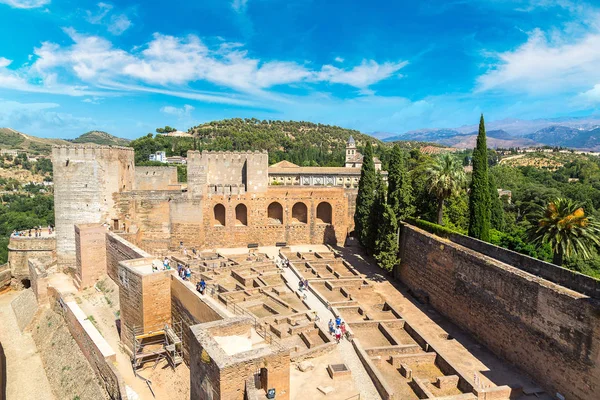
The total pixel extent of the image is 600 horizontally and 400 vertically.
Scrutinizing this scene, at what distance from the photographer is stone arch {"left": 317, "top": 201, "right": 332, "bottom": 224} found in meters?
27.2

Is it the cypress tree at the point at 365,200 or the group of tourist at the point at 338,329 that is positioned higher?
the cypress tree at the point at 365,200

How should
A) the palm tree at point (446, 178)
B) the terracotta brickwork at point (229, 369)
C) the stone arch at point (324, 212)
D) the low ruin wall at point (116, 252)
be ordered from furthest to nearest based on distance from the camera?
the stone arch at point (324, 212) < the palm tree at point (446, 178) < the low ruin wall at point (116, 252) < the terracotta brickwork at point (229, 369)

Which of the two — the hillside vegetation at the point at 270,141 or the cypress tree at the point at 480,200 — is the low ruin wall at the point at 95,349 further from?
the hillside vegetation at the point at 270,141

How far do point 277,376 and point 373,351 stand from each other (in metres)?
6.40

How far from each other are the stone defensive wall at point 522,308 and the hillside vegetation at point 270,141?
4580cm

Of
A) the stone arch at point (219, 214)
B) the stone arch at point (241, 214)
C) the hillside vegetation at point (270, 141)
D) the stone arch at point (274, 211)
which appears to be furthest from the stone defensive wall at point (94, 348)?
the hillside vegetation at point (270, 141)

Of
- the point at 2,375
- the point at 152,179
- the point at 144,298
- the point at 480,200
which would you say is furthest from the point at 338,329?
the point at 152,179

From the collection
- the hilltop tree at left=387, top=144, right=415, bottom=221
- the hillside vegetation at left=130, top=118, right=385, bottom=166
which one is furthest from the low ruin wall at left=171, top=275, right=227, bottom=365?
the hillside vegetation at left=130, top=118, right=385, bottom=166

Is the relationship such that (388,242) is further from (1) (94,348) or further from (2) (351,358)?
(1) (94,348)

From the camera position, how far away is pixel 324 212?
27781 millimetres

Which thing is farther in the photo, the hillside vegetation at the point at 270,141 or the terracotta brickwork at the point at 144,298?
the hillside vegetation at the point at 270,141

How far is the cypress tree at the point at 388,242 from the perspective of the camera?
20703 millimetres

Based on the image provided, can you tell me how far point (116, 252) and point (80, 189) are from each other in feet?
17.2

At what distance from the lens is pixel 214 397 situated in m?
7.23
